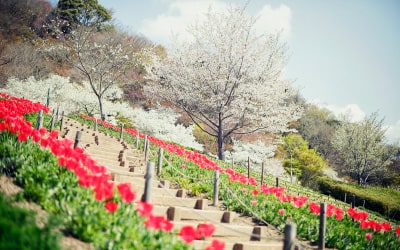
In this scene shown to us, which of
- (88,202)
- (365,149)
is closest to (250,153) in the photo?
(365,149)

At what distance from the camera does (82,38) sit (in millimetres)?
28641

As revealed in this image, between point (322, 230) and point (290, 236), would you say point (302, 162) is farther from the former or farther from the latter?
point (290, 236)

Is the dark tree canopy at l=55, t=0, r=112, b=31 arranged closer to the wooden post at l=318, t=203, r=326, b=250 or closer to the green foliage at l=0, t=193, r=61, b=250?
the wooden post at l=318, t=203, r=326, b=250

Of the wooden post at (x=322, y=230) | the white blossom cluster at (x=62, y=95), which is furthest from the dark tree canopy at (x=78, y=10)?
the wooden post at (x=322, y=230)

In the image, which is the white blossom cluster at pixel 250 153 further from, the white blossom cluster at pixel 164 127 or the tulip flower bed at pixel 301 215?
the tulip flower bed at pixel 301 215

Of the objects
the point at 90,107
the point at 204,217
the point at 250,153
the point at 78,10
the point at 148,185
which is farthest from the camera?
the point at 78,10

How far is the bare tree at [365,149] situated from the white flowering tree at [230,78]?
47.6 ft

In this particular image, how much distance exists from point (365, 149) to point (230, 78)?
21.8m

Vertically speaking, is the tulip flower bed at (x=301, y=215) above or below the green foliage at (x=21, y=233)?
below

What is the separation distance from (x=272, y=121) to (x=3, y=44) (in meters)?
27.6

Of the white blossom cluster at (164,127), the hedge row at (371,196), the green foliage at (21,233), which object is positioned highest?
the white blossom cluster at (164,127)

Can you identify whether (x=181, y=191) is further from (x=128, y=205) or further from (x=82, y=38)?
(x=82, y=38)

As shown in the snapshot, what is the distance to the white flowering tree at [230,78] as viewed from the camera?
23000mm

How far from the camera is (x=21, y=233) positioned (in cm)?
289
